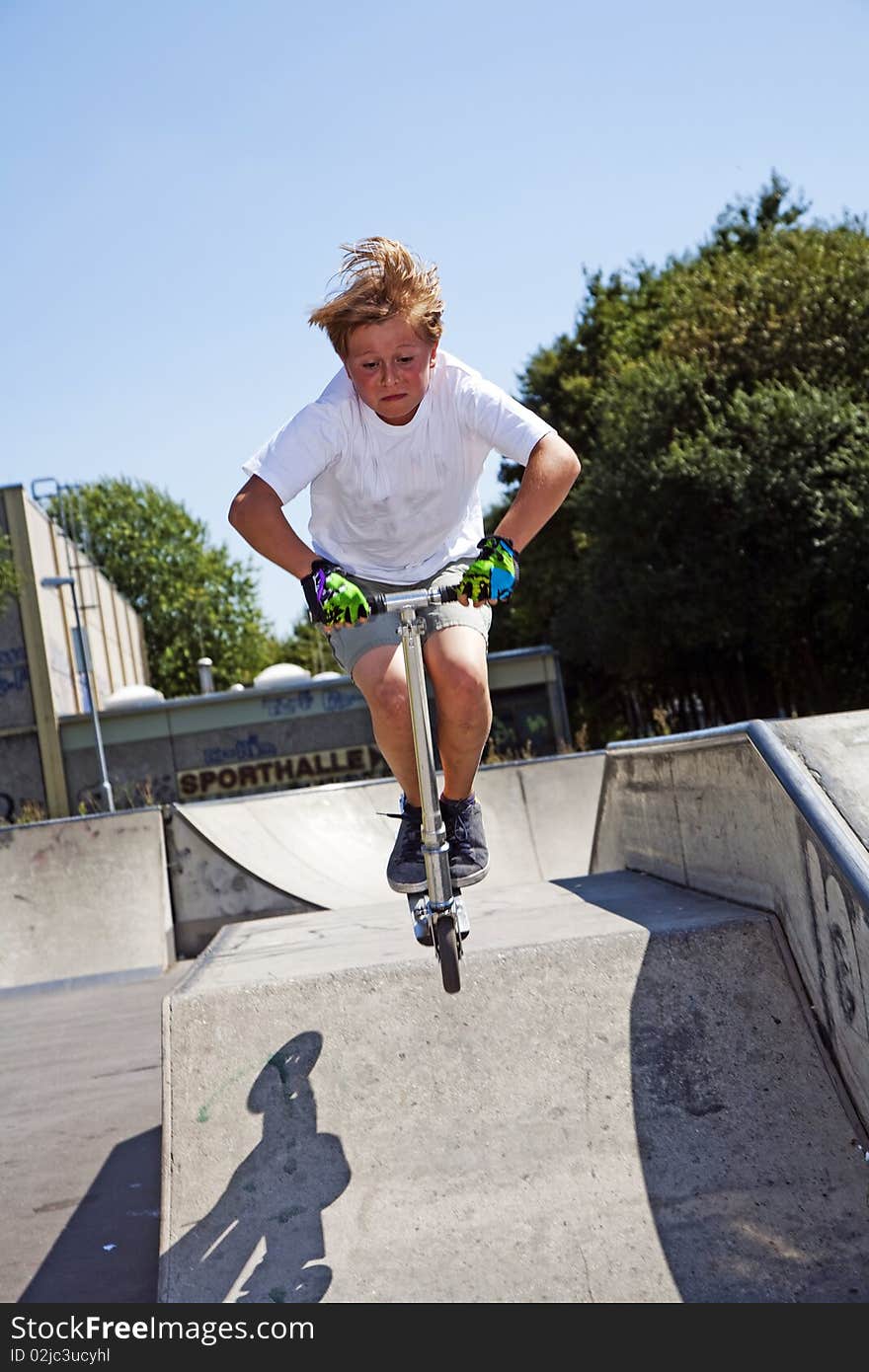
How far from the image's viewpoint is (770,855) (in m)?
4.09

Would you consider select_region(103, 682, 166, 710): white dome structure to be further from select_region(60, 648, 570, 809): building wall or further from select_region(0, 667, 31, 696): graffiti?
select_region(0, 667, 31, 696): graffiti

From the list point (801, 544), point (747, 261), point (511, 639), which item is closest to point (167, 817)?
point (801, 544)

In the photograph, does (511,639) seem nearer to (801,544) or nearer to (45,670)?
(45,670)

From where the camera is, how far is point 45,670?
129ft

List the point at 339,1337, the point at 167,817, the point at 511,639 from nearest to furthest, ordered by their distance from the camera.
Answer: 1. the point at 339,1337
2. the point at 167,817
3. the point at 511,639

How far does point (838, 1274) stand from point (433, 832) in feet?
5.54

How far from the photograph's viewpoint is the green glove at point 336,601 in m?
3.60

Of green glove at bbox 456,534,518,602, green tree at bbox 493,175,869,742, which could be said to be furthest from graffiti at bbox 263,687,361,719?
green glove at bbox 456,534,518,602

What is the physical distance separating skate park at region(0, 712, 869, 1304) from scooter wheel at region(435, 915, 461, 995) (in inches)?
7.8

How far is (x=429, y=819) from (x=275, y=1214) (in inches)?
48.8

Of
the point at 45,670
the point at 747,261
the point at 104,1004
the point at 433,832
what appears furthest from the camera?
the point at 45,670

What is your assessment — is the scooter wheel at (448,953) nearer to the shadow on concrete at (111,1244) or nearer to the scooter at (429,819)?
the scooter at (429,819)

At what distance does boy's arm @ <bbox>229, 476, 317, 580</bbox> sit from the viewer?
3943 mm

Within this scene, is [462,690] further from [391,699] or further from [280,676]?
[280,676]
